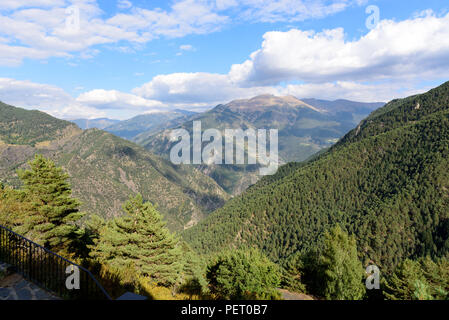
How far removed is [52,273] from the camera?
37.7 feet

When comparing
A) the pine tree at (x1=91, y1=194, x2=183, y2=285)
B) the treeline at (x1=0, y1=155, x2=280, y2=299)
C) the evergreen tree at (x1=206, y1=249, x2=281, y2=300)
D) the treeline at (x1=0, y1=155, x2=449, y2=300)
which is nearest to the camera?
the treeline at (x1=0, y1=155, x2=280, y2=299)

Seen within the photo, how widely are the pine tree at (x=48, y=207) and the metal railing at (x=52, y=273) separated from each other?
15.2 meters

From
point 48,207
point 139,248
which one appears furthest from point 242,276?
point 48,207

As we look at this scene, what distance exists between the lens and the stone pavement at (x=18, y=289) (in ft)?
33.7

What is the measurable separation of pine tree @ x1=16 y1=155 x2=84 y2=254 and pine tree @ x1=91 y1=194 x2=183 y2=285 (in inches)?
175

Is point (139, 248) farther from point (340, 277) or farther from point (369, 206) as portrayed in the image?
point (369, 206)

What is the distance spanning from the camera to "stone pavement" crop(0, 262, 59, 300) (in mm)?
10281

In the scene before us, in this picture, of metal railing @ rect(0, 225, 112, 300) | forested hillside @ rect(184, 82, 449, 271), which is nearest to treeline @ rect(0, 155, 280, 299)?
metal railing @ rect(0, 225, 112, 300)

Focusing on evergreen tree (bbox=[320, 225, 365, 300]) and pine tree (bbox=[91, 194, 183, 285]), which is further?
evergreen tree (bbox=[320, 225, 365, 300])

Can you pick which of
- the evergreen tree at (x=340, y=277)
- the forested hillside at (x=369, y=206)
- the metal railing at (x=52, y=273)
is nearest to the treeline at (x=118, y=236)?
the evergreen tree at (x=340, y=277)

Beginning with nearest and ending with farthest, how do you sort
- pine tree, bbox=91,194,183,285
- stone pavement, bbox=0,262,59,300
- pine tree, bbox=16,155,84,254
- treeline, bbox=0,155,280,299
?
stone pavement, bbox=0,262,59,300 → treeline, bbox=0,155,280,299 → pine tree, bbox=16,155,84,254 → pine tree, bbox=91,194,183,285

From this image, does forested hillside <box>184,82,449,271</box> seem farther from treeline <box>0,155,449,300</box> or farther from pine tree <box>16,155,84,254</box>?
pine tree <box>16,155,84,254</box>
